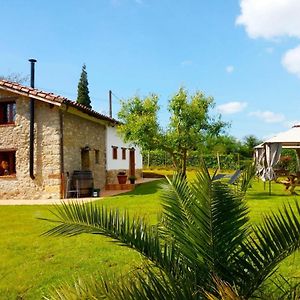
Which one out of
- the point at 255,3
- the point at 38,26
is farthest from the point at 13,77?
the point at 255,3

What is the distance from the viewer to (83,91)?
36688mm

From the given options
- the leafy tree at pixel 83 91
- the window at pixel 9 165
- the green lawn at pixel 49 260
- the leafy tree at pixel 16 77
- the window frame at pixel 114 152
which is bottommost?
the green lawn at pixel 49 260

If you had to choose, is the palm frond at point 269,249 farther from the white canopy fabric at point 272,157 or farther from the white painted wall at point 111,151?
the white painted wall at point 111,151

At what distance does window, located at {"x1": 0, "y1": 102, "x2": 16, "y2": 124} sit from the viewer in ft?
54.2

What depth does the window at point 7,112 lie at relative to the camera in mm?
16531

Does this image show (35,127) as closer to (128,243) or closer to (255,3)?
(255,3)

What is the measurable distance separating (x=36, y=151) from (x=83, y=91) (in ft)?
71.0

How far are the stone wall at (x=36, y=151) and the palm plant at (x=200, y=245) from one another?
521 inches

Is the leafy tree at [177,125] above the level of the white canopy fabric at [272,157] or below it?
above

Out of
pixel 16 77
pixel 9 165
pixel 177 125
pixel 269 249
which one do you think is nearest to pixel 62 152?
pixel 9 165

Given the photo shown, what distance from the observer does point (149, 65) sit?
13.4 m

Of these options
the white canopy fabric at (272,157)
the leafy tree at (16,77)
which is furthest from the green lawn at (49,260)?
the leafy tree at (16,77)

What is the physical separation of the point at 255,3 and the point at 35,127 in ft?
36.8

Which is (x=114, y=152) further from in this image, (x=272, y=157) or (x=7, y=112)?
(x=272, y=157)
